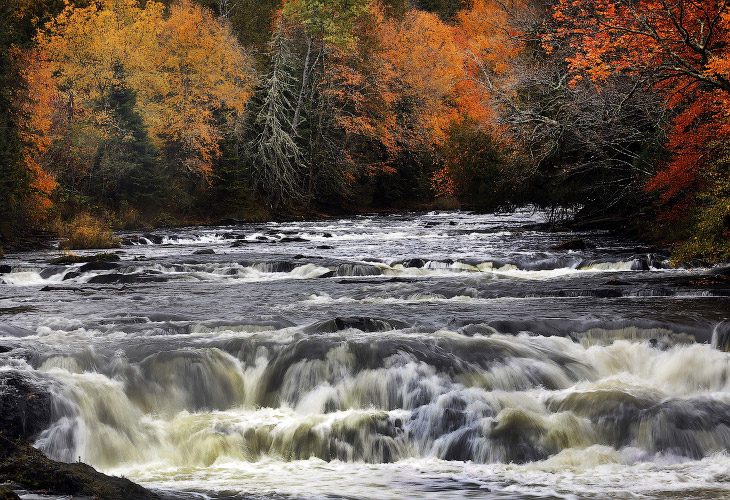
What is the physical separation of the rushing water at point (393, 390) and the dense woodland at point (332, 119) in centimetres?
587

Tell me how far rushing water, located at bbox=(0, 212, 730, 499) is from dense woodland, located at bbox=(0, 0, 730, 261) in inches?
231

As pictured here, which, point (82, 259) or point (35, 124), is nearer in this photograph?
point (82, 259)

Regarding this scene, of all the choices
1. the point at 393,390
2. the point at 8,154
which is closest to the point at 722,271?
the point at 393,390

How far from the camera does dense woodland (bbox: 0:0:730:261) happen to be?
65.4ft

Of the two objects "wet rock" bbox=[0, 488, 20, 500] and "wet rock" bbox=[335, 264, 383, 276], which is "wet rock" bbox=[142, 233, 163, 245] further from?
"wet rock" bbox=[0, 488, 20, 500]

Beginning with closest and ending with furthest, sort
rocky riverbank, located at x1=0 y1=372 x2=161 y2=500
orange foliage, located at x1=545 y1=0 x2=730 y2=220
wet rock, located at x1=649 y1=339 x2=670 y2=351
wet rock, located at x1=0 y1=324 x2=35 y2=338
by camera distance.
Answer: rocky riverbank, located at x1=0 y1=372 x2=161 y2=500 → wet rock, located at x1=649 y1=339 x2=670 y2=351 → wet rock, located at x1=0 y1=324 x2=35 y2=338 → orange foliage, located at x1=545 y1=0 x2=730 y2=220

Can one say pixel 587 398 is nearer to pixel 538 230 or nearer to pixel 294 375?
pixel 294 375

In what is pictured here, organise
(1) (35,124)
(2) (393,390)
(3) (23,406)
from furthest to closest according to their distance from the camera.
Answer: (1) (35,124) → (2) (393,390) → (3) (23,406)

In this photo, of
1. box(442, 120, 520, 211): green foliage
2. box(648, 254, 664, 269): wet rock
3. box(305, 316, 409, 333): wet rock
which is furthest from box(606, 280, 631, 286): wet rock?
box(442, 120, 520, 211): green foliage

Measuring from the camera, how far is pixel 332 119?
4300 cm

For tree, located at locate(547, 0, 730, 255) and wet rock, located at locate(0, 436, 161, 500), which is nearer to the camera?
wet rock, located at locate(0, 436, 161, 500)

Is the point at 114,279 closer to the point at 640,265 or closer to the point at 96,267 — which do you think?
the point at 96,267

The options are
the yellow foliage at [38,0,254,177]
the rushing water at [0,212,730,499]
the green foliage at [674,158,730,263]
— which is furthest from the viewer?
the yellow foliage at [38,0,254,177]

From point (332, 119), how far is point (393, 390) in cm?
3547
